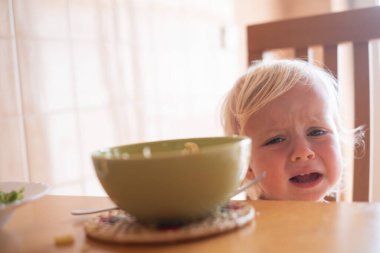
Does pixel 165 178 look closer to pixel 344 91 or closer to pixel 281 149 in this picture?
pixel 281 149

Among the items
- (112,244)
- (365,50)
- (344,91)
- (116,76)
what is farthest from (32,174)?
(344,91)

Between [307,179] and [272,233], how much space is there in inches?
23.9

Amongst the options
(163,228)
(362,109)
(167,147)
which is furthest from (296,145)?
(163,228)

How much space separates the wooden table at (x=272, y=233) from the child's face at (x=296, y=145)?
446 mm

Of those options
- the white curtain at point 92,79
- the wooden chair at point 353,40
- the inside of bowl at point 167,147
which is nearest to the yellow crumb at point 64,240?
the inside of bowl at point 167,147

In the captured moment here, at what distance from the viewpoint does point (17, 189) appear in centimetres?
61

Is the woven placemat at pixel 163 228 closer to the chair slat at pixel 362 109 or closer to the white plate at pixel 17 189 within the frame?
the white plate at pixel 17 189

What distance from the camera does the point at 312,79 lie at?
1.05 metres

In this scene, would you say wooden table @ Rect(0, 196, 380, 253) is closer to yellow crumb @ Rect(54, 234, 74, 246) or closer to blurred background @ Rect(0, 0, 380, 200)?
yellow crumb @ Rect(54, 234, 74, 246)

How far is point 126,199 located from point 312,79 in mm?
725

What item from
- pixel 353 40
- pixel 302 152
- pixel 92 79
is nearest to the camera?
pixel 302 152

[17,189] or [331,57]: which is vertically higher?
[331,57]

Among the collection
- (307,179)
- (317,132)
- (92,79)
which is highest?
(92,79)

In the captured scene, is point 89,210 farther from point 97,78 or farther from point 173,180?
point 97,78
